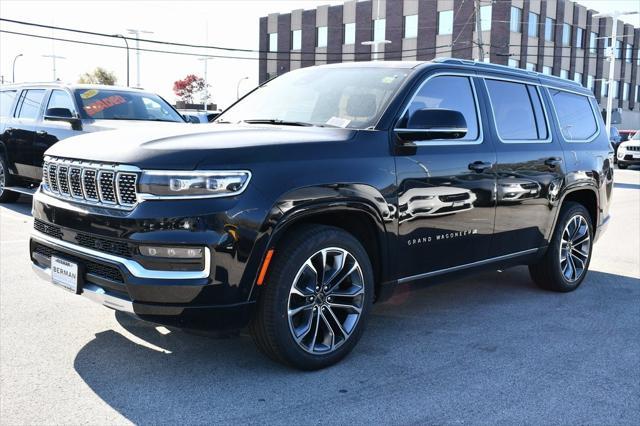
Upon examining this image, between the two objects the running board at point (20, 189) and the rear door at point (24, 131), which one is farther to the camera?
the rear door at point (24, 131)

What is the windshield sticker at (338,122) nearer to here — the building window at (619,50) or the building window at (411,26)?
the building window at (411,26)

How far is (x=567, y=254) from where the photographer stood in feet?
20.7

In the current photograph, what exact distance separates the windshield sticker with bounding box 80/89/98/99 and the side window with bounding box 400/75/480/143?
22.3 ft

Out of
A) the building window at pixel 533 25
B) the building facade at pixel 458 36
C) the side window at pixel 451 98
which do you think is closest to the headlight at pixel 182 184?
the side window at pixel 451 98

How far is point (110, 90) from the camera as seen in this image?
10398 millimetres

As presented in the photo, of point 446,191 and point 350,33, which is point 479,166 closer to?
point 446,191

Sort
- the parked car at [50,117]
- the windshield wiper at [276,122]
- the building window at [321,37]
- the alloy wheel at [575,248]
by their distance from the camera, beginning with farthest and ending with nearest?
1. the building window at [321,37]
2. the parked car at [50,117]
3. the alloy wheel at [575,248]
4. the windshield wiper at [276,122]

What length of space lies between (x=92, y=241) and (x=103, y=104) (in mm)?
6848

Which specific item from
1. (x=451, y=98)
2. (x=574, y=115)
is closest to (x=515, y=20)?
(x=574, y=115)

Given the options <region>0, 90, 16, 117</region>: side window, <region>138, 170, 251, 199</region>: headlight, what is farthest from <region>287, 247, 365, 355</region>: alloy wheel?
<region>0, 90, 16, 117</region>: side window

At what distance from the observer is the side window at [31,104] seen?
10.6 m

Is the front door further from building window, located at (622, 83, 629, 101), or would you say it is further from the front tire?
building window, located at (622, 83, 629, 101)

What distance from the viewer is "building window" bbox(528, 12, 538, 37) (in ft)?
155

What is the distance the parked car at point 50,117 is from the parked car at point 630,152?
22823 mm
